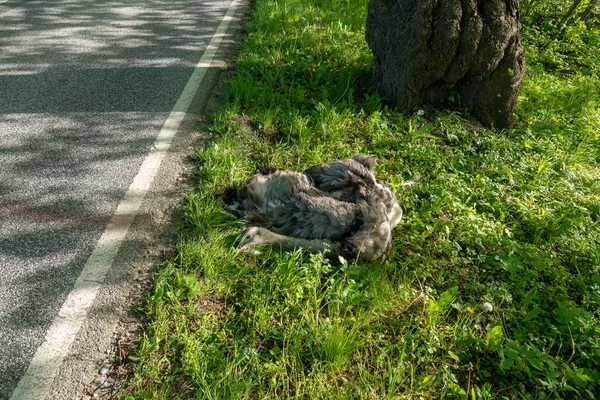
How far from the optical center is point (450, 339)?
2.64 meters

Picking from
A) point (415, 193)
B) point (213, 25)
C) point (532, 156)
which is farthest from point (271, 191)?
point (213, 25)

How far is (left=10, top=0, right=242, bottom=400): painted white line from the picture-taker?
2148 millimetres

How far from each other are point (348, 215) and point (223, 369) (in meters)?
1.35

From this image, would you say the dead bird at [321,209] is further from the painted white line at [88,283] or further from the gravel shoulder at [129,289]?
the painted white line at [88,283]

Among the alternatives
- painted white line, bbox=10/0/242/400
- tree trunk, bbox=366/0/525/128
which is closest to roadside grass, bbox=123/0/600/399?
tree trunk, bbox=366/0/525/128

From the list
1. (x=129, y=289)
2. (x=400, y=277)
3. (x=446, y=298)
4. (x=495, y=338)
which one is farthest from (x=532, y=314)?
(x=129, y=289)

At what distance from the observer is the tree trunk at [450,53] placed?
4.25m

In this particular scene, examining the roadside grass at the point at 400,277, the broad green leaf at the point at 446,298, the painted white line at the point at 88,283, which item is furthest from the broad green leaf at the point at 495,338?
the painted white line at the point at 88,283

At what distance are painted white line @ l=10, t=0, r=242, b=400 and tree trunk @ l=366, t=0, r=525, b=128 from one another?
2184 millimetres

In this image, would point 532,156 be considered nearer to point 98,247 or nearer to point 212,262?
point 212,262

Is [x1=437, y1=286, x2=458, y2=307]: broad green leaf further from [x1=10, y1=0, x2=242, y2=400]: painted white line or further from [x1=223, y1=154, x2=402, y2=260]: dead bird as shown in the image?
[x1=10, y1=0, x2=242, y2=400]: painted white line

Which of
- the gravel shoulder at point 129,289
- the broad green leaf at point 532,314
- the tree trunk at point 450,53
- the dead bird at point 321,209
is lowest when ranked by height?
the broad green leaf at point 532,314

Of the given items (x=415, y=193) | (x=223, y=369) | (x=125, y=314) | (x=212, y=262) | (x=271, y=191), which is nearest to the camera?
(x=223, y=369)

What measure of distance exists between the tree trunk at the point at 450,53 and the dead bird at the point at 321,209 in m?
1.52
